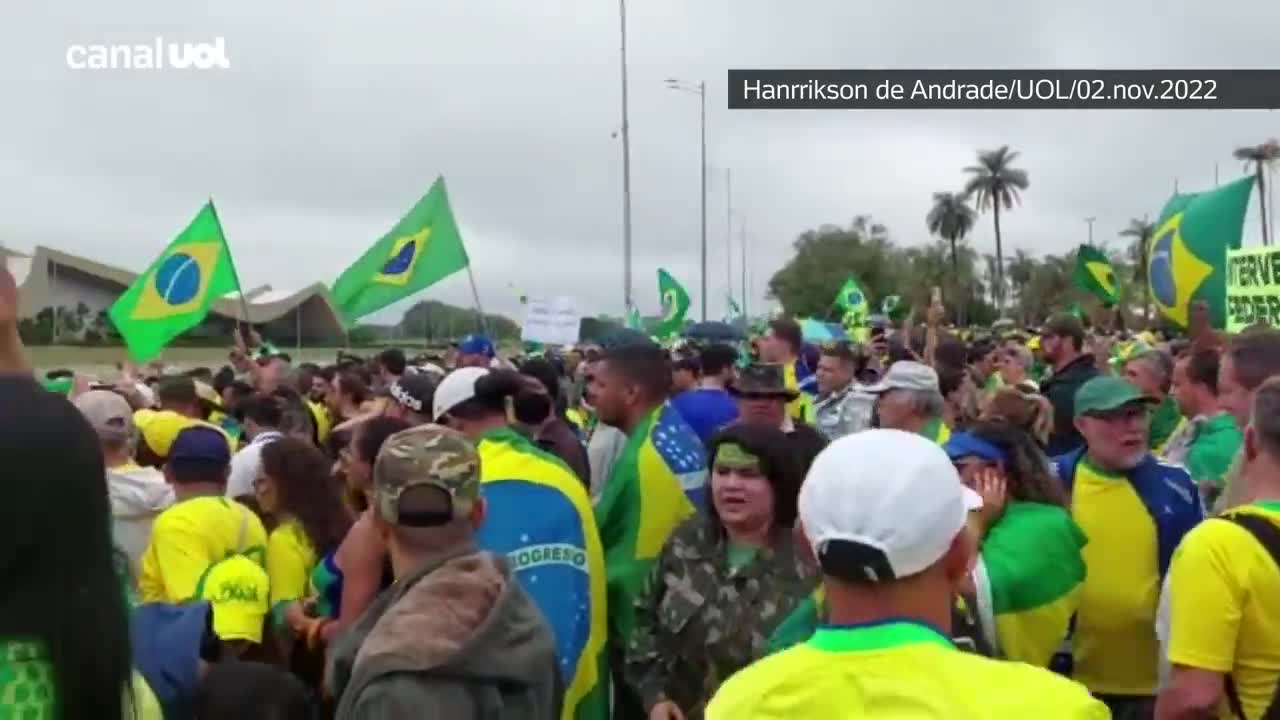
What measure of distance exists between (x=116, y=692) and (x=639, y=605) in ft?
8.62

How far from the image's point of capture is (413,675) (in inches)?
117

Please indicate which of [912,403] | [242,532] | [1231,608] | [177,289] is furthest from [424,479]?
[177,289]

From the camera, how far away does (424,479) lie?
3.33 metres

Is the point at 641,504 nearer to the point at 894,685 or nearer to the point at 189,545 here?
the point at 189,545

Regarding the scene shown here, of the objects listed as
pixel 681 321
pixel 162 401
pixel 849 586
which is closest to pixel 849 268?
pixel 681 321

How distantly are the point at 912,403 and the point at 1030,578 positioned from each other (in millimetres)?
2734

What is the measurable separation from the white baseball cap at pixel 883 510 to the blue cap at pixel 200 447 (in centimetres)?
346

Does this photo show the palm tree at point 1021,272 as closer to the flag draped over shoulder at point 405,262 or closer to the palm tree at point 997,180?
the palm tree at point 997,180

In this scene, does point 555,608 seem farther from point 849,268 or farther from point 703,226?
point 849,268

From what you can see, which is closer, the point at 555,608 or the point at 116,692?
the point at 116,692

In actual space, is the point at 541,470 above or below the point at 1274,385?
below

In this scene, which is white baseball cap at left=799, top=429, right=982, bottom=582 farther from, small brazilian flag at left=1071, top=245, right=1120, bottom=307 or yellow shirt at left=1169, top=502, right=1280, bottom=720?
small brazilian flag at left=1071, top=245, right=1120, bottom=307

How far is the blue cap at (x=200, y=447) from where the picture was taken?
5246 mm

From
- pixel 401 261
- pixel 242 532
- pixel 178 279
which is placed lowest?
pixel 242 532
